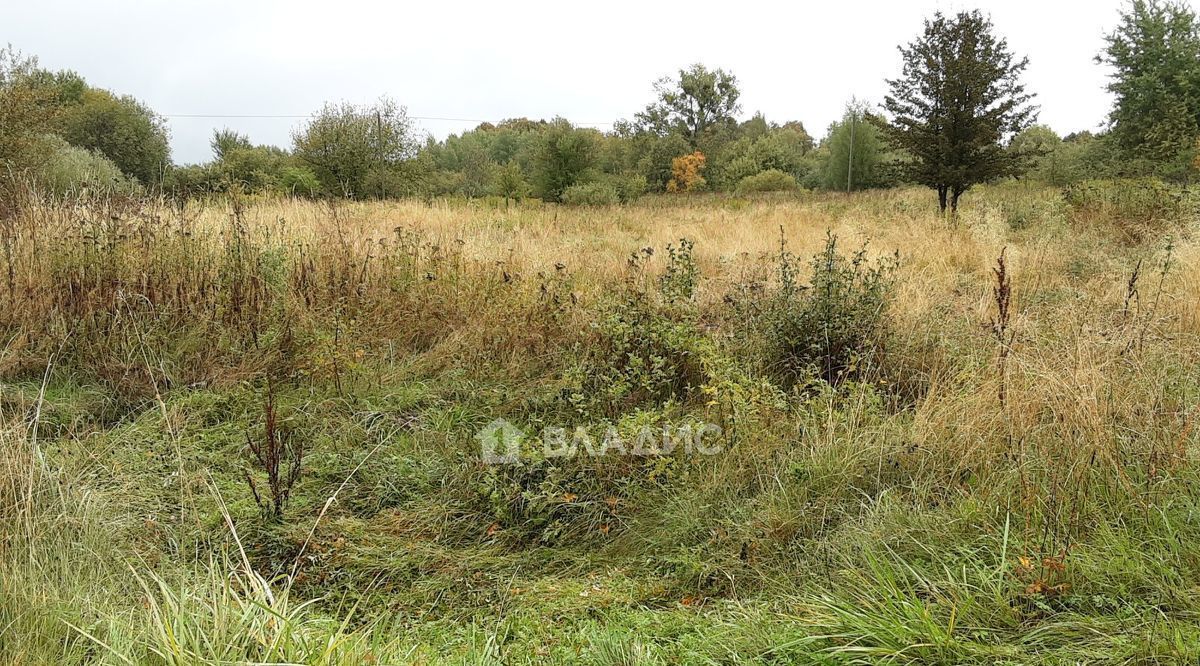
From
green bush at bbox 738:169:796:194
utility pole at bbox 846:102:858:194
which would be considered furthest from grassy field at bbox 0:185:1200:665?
green bush at bbox 738:169:796:194

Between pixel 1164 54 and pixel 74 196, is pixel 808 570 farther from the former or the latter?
pixel 1164 54

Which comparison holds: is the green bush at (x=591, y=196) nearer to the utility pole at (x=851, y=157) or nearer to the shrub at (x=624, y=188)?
the shrub at (x=624, y=188)

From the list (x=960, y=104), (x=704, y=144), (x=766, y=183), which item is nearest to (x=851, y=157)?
(x=766, y=183)

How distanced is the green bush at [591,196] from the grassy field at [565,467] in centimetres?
1445

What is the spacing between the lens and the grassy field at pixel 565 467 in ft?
5.89

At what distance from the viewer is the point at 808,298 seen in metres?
4.31

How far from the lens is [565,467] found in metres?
3.07

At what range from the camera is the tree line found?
12.3 meters

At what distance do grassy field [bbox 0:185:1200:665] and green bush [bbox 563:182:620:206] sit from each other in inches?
569

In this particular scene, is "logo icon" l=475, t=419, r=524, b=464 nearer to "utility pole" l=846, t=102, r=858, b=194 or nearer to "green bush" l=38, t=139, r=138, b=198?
"green bush" l=38, t=139, r=138, b=198

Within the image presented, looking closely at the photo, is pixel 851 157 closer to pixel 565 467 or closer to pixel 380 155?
pixel 380 155

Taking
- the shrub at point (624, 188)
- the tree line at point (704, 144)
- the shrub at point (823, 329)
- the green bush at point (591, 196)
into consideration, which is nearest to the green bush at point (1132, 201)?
the tree line at point (704, 144)

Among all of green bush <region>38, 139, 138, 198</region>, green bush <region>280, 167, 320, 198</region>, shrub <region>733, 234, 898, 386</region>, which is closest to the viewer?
shrub <region>733, 234, 898, 386</region>

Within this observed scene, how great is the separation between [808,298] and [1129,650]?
9.64 feet
